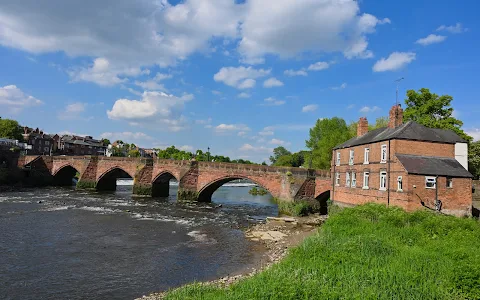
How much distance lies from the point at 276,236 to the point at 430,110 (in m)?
29.4

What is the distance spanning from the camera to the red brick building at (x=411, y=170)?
23.4 m

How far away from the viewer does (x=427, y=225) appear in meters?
18.0

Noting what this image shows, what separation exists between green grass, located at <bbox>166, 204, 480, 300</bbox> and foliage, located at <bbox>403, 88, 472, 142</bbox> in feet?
79.9

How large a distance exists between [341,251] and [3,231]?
2383 cm

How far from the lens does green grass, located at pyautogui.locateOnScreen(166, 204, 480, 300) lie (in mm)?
9250

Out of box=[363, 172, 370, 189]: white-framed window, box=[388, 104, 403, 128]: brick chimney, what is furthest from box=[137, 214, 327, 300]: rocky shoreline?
→ box=[388, 104, 403, 128]: brick chimney

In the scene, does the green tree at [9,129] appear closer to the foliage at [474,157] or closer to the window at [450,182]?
the window at [450,182]

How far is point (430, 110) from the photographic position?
40.3 meters

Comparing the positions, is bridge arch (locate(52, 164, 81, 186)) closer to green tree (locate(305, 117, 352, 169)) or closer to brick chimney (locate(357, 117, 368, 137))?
green tree (locate(305, 117, 352, 169))

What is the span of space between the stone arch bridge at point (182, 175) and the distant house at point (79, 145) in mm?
45452

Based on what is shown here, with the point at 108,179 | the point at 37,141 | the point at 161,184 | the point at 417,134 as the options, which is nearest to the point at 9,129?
the point at 37,141

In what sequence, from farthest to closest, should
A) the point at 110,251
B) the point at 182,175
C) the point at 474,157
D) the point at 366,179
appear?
the point at 182,175, the point at 474,157, the point at 366,179, the point at 110,251

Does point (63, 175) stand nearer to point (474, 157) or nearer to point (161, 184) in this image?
point (161, 184)

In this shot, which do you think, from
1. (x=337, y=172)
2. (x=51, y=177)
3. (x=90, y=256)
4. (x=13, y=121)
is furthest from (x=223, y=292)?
(x=13, y=121)
